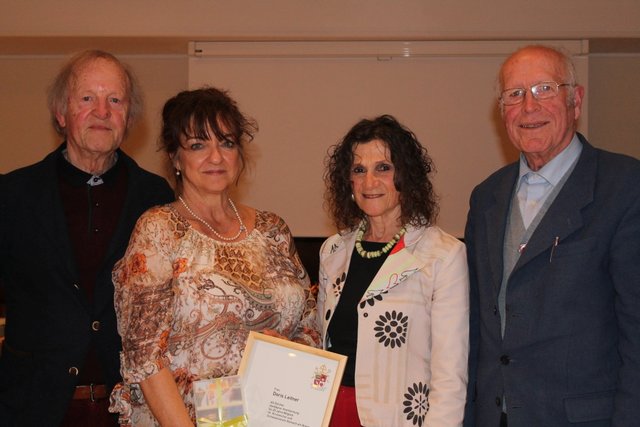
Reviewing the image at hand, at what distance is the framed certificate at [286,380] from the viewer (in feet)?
7.89

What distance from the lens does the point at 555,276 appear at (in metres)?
2.38

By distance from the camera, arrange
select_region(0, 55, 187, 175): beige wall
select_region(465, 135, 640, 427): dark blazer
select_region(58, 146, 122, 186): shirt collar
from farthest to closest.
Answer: select_region(0, 55, 187, 175): beige wall, select_region(58, 146, 122, 186): shirt collar, select_region(465, 135, 640, 427): dark blazer

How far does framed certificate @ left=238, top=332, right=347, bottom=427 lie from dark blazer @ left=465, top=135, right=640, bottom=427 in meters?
0.59

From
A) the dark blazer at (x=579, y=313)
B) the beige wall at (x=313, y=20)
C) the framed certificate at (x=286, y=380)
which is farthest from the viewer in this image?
the beige wall at (x=313, y=20)

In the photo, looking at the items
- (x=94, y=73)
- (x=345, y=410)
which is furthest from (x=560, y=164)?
(x=94, y=73)

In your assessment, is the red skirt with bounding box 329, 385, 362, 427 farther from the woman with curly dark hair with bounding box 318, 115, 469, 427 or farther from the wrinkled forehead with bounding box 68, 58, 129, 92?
the wrinkled forehead with bounding box 68, 58, 129, 92

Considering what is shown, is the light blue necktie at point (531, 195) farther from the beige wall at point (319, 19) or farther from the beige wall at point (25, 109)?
the beige wall at point (25, 109)

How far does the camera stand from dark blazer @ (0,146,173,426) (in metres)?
2.65

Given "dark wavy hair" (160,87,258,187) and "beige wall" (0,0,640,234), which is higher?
"beige wall" (0,0,640,234)

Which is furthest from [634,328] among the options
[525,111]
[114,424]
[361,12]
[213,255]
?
[361,12]

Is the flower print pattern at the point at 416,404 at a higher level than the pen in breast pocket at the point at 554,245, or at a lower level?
lower

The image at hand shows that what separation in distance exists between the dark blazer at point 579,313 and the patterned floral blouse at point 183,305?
836mm

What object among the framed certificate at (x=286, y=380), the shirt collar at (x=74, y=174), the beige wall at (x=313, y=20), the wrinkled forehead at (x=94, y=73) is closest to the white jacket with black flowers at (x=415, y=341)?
the framed certificate at (x=286, y=380)

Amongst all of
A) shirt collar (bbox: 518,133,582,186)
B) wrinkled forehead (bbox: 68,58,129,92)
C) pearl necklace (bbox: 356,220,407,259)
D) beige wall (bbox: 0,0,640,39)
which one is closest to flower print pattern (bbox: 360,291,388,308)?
pearl necklace (bbox: 356,220,407,259)
